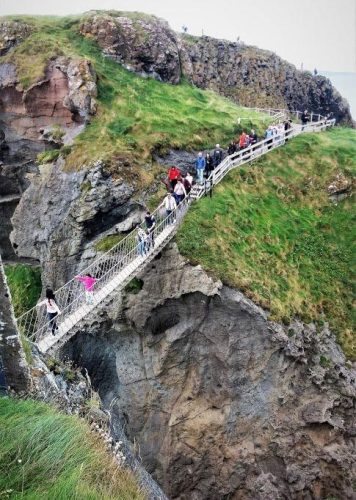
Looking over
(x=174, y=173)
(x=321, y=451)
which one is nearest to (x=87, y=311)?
(x=174, y=173)

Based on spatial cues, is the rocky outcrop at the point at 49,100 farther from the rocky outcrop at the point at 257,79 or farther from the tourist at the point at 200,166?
the rocky outcrop at the point at 257,79

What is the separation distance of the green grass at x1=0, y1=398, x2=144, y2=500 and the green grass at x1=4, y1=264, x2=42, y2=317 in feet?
58.8

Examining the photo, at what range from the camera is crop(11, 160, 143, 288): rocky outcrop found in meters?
23.8

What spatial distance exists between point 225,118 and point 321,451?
1941cm

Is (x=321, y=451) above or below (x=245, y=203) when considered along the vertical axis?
below

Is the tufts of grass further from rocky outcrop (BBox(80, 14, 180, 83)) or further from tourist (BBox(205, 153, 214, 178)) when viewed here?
rocky outcrop (BBox(80, 14, 180, 83))

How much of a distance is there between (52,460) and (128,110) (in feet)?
72.2

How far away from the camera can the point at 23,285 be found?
1139 inches

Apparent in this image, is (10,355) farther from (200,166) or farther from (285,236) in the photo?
(285,236)

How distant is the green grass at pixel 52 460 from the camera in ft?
28.4

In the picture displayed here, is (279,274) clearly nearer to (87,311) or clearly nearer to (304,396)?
(304,396)

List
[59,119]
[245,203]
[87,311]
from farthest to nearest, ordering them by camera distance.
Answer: [59,119] → [245,203] → [87,311]

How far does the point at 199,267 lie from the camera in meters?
21.1

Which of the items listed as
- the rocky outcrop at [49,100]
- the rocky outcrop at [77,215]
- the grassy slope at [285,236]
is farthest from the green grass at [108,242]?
the rocky outcrop at [49,100]
